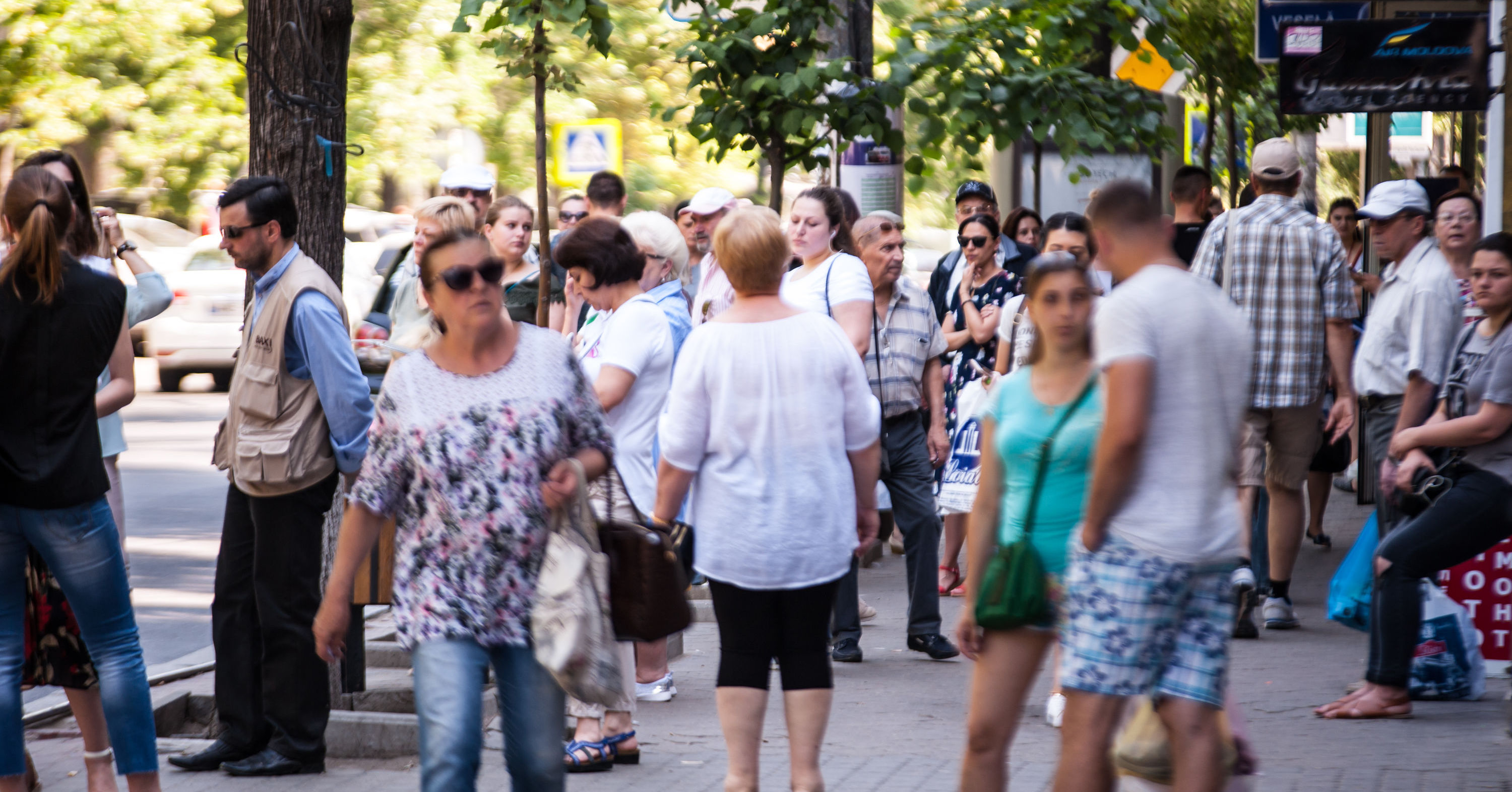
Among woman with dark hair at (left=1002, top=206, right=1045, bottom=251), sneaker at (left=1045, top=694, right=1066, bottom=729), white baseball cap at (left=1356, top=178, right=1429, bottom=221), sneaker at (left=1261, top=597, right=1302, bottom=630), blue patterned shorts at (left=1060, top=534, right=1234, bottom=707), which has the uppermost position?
white baseball cap at (left=1356, top=178, right=1429, bottom=221)

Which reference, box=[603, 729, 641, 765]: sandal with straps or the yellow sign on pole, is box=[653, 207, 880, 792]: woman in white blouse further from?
the yellow sign on pole

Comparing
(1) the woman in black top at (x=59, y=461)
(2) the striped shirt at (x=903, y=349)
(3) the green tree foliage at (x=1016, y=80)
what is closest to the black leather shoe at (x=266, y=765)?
(1) the woman in black top at (x=59, y=461)

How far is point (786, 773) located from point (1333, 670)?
111 inches

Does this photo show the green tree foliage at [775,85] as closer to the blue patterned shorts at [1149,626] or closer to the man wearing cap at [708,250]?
the man wearing cap at [708,250]

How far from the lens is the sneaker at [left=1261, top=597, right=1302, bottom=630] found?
8.19 m

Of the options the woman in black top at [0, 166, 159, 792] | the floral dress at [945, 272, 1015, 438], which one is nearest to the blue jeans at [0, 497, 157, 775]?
the woman in black top at [0, 166, 159, 792]

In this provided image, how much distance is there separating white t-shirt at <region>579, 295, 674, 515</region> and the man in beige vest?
85 cm

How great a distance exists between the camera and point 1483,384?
5.92 m

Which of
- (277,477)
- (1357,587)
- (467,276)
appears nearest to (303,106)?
(277,477)

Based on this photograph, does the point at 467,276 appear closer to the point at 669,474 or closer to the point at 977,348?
the point at 669,474

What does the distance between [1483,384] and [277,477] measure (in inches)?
162

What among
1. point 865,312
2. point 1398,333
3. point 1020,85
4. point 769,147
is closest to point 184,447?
point 769,147

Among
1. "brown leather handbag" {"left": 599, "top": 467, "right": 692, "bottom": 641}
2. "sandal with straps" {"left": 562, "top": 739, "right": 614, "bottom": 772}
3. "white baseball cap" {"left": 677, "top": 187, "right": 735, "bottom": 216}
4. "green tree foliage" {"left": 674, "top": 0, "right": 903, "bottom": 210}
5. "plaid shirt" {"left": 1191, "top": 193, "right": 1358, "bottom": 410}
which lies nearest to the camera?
"brown leather handbag" {"left": 599, "top": 467, "right": 692, "bottom": 641}

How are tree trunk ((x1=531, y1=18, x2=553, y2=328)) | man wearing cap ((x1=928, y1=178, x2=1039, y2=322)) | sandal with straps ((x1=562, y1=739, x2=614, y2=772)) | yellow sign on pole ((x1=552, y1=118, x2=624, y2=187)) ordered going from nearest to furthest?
1. sandal with straps ((x1=562, y1=739, x2=614, y2=772))
2. tree trunk ((x1=531, y1=18, x2=553, y2=328))
3. man wearing cap ((x1=928, y1=178, x2=1039, y2=322))
4. yellow sign on pole ((x1=552, y1=118, x2=624, y2=187))
